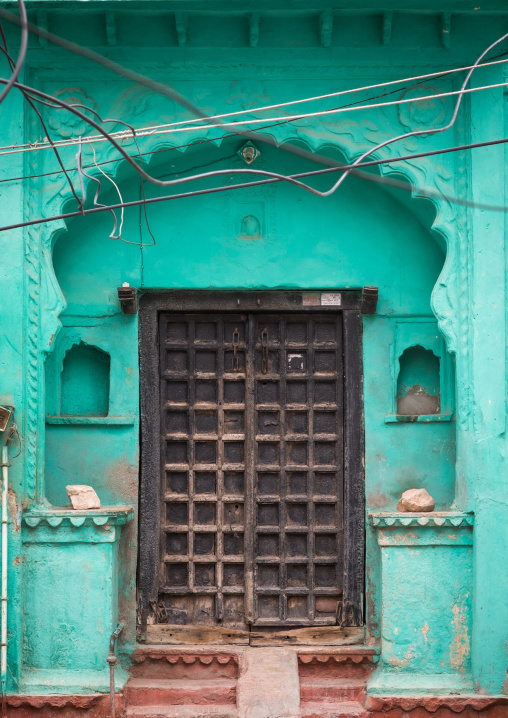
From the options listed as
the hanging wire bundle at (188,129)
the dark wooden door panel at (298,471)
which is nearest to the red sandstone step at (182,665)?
the dark wooden door panel at (298,471)

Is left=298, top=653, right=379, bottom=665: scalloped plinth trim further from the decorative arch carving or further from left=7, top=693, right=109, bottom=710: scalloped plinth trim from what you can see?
the decorative arch carving

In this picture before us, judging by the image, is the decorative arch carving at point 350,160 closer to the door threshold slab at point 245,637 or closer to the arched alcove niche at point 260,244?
the arched alcove niche at point 260,244

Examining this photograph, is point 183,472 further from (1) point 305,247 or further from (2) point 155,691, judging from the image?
(1) point 305,247

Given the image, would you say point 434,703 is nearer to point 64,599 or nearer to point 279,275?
point 64,599

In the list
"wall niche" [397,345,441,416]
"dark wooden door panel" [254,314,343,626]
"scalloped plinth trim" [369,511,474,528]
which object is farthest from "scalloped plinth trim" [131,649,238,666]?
"wall niche" [397,345,441,416]

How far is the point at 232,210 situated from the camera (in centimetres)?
579

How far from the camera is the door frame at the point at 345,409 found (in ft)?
18.6

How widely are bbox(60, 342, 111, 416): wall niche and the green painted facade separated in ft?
0.06

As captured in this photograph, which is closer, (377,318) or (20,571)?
(20,571)

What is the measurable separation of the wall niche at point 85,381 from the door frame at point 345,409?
33cm

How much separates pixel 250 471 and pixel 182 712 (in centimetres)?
177

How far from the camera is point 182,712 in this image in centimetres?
519

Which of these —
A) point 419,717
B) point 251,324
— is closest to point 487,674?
point 419,717

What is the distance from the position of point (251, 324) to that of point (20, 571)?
8.09ft
